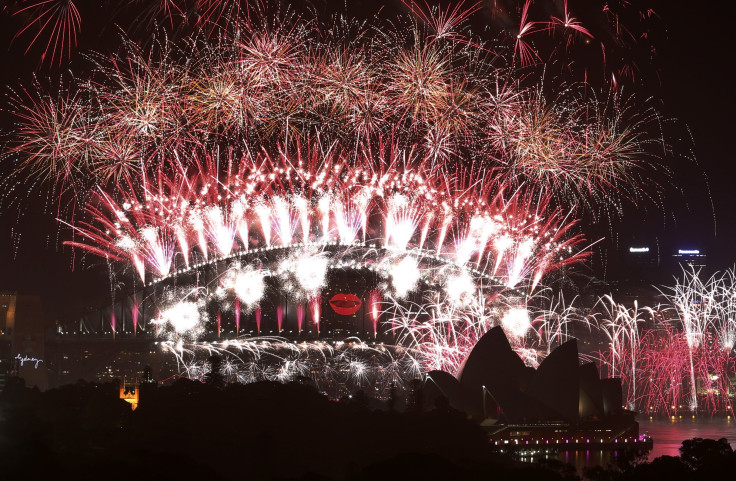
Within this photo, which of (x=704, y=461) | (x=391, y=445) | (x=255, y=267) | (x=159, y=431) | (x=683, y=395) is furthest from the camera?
(x=683, y=395)

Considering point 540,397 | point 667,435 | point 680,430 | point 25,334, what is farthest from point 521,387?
point 25,334

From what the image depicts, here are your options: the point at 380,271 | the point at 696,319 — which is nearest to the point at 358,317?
the point at 380,271

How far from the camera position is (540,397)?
6962 centimetres

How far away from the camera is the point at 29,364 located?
285 ft

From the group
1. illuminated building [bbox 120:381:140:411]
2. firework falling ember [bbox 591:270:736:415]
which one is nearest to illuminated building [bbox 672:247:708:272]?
firework falling ember [bbox 591:270:736:415]

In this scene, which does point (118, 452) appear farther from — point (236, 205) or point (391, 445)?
point (236, 205)

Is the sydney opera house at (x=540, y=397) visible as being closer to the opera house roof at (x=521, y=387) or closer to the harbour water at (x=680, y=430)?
the opera house roof at (x=521, y=387)

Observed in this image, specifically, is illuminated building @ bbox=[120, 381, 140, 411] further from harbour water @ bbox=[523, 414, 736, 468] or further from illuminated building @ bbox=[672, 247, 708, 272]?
illuminated building @ bbox=[672, 247, 708, 272]

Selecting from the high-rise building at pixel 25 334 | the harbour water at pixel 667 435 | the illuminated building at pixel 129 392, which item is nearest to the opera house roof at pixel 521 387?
the harbour water at pixel 667 435

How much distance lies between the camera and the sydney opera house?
68.1 metres

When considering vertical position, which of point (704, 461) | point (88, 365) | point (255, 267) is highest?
point (255, 267)

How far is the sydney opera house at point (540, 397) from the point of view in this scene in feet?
224

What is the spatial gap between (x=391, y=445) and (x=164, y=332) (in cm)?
3845

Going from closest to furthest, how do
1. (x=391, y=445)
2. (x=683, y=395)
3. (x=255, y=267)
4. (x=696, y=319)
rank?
(x=391, y=445), (x=696, y=319), (x=255, y=267), (x=683, y=395)
